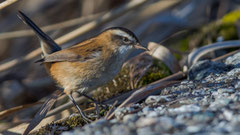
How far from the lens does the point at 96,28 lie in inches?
240

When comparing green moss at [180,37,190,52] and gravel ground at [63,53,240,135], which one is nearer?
gravel ground at [63,53,240,135]

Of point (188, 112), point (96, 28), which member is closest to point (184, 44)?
point (96, 28)

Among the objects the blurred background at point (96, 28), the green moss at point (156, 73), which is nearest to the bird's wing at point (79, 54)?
the green moss at point (156, 73)

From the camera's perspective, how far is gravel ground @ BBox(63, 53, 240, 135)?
2482mm

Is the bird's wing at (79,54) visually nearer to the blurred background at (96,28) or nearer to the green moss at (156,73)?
the green moss at (156,73)

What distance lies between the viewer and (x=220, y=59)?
4.92 meters

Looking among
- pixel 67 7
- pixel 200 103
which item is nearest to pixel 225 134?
pixel 200 103

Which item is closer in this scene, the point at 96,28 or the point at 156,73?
the point at 156,73

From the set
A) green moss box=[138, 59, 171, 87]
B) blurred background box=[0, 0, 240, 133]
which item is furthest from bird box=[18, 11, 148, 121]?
blurred background box=[0, 0, 240, 133]

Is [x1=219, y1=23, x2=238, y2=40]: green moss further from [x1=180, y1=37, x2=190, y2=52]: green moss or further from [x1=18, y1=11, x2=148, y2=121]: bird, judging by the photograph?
[x1=18, y1=11, x2=148, y2=121]: bird

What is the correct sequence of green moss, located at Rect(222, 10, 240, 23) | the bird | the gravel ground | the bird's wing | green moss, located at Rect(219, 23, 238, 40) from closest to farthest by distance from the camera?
the gravel ground < the bird < the bird's wing < green moss, located at Rect(219, 23, 238, 40) < green moss, located at Rect(222, 10, 240, 23)

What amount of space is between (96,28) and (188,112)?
3613 mm

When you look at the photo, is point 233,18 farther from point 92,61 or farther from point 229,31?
point 92,61

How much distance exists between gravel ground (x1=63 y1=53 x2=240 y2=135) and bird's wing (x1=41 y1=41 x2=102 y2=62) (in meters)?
1.07
